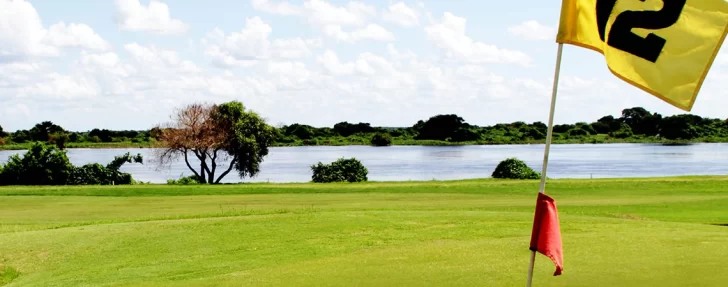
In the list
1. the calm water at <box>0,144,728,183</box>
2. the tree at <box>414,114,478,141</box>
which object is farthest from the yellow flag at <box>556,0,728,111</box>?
the tree at <box>414,114,478,141</box>

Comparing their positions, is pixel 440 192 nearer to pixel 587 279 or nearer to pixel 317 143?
pixel 587 279

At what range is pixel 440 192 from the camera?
A: 3478 centimetres

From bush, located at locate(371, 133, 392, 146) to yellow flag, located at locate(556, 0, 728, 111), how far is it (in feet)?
532

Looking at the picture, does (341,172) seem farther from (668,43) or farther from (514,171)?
(668,43)

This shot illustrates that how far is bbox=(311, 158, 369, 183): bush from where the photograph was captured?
50.4m

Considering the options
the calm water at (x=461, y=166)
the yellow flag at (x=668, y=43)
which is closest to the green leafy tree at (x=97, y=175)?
the calm water at (x=461, y=166)

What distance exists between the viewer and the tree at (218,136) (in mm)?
53406

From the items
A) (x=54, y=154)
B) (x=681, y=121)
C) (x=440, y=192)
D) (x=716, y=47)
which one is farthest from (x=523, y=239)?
(x=681, y=121)

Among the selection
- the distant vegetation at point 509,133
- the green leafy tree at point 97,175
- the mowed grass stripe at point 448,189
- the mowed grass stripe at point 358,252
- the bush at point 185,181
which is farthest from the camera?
the distant vegetation at point 509,133

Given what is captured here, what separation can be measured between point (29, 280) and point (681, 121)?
171 m

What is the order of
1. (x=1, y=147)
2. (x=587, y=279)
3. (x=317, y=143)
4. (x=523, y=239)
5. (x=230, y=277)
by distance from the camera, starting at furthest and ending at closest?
(x=317, y=143) → (x=1, y=147) → (x=523, y=239) → (x=230, y=277) → (x=587, y=279)

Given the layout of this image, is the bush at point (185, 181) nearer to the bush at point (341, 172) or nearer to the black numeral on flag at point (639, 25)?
the bush at point (341, 172)

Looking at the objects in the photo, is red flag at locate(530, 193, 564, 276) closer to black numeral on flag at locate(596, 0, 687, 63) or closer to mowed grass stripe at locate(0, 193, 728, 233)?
black numeral on flag at locate(596, 0, 687, 63)

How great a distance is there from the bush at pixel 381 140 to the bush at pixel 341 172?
118 m
